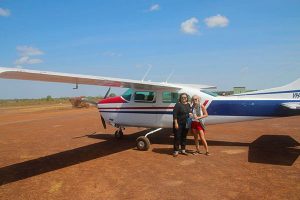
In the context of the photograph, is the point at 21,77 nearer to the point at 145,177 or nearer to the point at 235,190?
the point at 145,177

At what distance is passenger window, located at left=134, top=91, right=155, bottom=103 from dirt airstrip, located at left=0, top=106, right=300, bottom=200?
5.56 ft

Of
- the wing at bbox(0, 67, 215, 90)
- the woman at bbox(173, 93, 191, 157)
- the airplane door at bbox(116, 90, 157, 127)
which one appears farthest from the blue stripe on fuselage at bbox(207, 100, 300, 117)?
the airplane door at bbox(116, 90, 157, 127)

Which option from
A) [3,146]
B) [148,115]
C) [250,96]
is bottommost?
[3,146]

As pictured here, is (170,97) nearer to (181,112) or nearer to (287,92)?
(181,112)

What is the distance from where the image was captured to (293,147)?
8.93 metres

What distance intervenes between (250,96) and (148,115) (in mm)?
3562

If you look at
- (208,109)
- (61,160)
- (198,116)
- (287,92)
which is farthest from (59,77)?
(287,92)

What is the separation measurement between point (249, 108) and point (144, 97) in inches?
144

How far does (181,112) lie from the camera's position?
8266mm

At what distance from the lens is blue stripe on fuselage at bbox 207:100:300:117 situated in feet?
27.3

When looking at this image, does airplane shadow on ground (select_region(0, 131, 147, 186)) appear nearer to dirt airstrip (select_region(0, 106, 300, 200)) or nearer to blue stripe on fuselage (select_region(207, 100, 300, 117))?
dirt airstrip (select_region(0, 106, 300, 200))

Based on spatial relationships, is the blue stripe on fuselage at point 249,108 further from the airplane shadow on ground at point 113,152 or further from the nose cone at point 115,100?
the nose cone at point 115,100

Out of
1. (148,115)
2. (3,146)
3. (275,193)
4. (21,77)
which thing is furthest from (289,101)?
(3,146)

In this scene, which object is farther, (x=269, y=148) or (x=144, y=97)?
(x=144, y=97)
